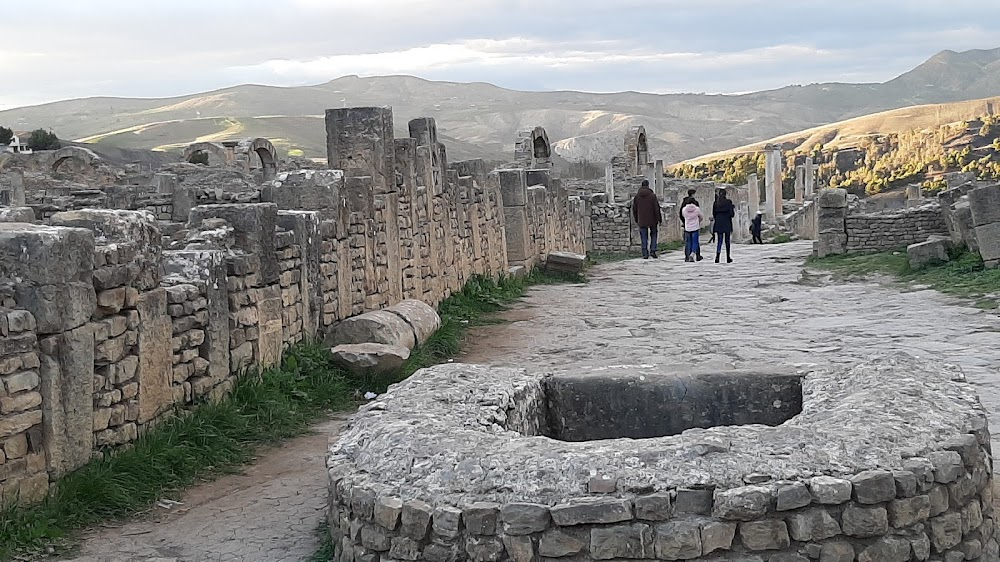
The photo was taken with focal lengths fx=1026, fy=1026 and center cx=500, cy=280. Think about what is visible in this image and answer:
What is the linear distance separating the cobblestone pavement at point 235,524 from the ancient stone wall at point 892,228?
45.3ft

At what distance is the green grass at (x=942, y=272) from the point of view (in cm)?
1229

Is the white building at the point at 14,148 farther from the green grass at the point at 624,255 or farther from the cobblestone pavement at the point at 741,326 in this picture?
the cobblestone pavement at the point at 741,326

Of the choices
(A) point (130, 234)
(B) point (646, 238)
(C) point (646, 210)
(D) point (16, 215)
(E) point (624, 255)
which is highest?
(D) point (16, 215)

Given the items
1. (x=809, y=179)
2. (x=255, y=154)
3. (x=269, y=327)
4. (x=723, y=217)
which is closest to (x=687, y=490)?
(x=269, y=327)

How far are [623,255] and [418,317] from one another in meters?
13.3

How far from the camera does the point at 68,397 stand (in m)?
5.56

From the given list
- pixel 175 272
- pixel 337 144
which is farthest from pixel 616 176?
pixel 175 272

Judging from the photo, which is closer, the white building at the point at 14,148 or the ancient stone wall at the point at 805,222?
the ancient stone wall at the point at 805,222

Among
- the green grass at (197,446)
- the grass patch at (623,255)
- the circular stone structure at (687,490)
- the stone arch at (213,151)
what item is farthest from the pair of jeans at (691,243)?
the stone arch at (213,151)

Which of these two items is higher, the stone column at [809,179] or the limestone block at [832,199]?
the limestone block at [832,199]

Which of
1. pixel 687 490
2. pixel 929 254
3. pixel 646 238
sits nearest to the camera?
pixel 687 490

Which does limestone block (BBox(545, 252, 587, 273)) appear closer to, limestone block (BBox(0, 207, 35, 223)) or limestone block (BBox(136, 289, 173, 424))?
limestone block (BBox(0, 207, 35, 223))

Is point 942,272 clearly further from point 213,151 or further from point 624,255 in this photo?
point 213,151

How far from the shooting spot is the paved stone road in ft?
17.3
